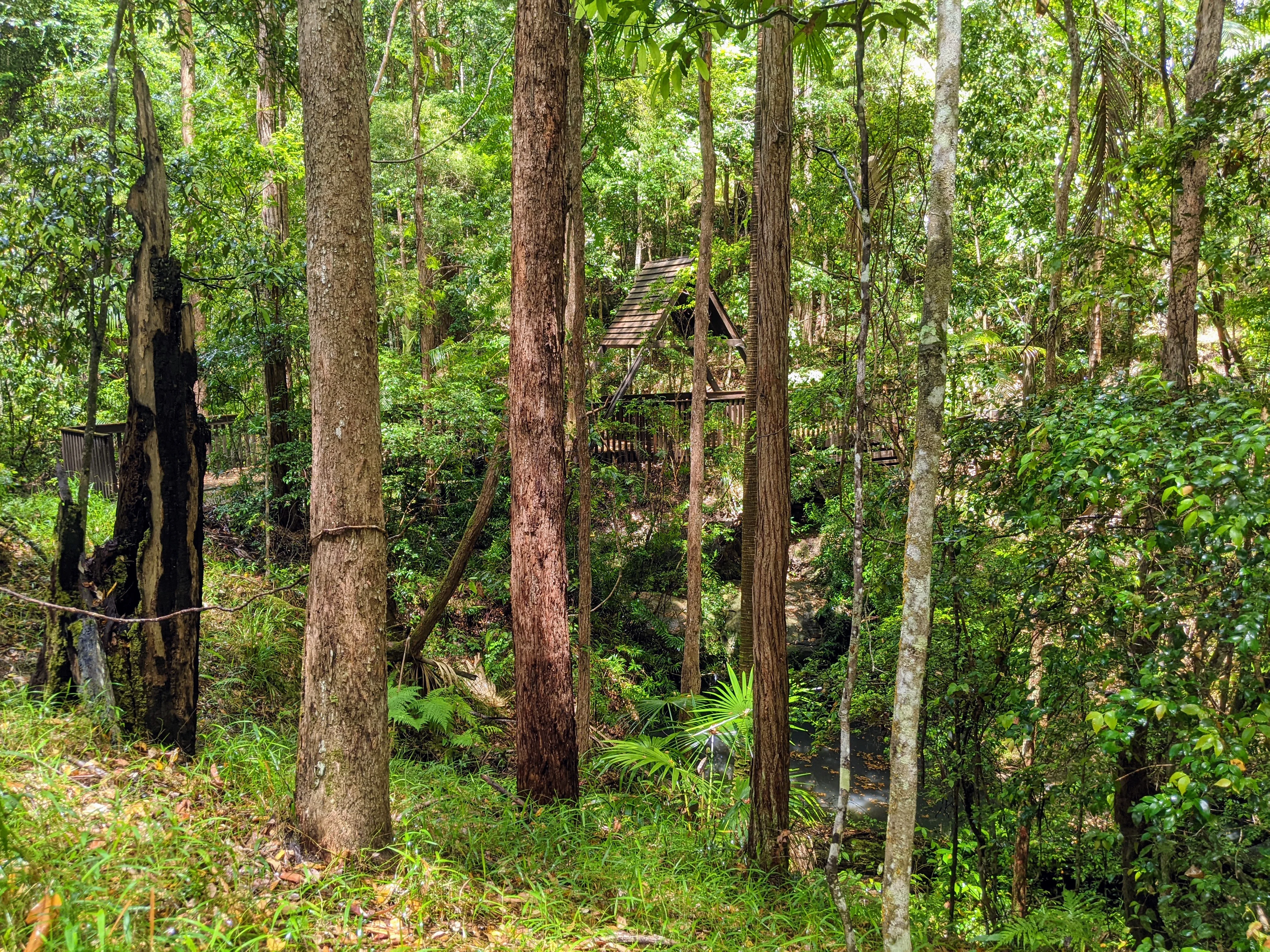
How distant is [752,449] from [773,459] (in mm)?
2864

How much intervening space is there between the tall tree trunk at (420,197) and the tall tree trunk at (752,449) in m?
6.51

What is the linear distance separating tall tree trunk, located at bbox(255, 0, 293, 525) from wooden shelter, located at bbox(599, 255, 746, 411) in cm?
479

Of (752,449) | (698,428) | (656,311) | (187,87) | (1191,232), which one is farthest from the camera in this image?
(656,311)

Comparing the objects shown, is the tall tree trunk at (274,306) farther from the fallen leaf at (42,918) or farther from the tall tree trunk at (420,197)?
the fallen leaf at (42,918)

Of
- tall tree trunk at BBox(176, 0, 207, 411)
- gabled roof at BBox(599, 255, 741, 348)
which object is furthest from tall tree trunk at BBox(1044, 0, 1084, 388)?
tall tree trunk at BBox(176, 0, 207, 411)

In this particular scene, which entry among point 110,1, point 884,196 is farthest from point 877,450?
point 110,1

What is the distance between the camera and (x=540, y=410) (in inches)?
215

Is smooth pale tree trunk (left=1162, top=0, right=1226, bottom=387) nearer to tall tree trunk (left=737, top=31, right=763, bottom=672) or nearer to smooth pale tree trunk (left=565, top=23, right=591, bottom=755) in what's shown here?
tall tree trunk (left=737, top=31, right=763, bottom=672)

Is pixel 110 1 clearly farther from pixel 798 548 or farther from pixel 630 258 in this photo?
pixel 630 258

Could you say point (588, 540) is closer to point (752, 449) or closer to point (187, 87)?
point (752, 449)

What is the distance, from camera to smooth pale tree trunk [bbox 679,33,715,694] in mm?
9945

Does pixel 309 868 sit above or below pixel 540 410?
below

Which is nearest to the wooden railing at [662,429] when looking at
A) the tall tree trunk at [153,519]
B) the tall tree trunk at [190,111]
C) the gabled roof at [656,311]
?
the gabled roof at [656,311]

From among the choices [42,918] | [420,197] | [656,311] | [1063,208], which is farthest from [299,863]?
[656,311]
